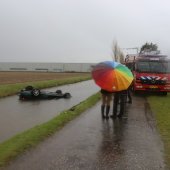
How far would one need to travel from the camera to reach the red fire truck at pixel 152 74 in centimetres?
2605

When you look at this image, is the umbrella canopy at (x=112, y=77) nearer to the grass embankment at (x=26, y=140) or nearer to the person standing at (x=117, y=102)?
the person standing at (x=117, y=102)

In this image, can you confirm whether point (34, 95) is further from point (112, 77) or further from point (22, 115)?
point (112, 77)

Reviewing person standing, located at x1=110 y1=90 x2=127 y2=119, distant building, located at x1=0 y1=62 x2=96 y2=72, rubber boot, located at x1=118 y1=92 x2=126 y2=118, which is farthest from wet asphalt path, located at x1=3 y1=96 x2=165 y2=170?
distant building, located at x1=0 y1=62 x2=96 y2=72

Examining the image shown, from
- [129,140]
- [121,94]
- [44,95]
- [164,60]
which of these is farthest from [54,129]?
[164,60]

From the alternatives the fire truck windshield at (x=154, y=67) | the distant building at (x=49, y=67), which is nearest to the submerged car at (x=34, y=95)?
the fire truck windshield at (x=154, y=67)

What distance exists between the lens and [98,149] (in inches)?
355

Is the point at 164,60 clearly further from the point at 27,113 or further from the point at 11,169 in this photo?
the point at 11,169

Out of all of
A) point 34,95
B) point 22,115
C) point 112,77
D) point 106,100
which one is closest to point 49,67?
point 34,95

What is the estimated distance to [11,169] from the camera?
717cm

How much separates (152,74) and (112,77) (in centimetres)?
1390

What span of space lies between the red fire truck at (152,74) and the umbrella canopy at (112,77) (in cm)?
1318

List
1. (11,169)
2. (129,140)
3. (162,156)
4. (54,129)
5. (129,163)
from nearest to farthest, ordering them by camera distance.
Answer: (11,169), (129,163), (162,156), (129,140), (54,129)

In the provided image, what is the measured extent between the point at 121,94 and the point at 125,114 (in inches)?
45.0

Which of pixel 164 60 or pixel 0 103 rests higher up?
pixel 164 60
